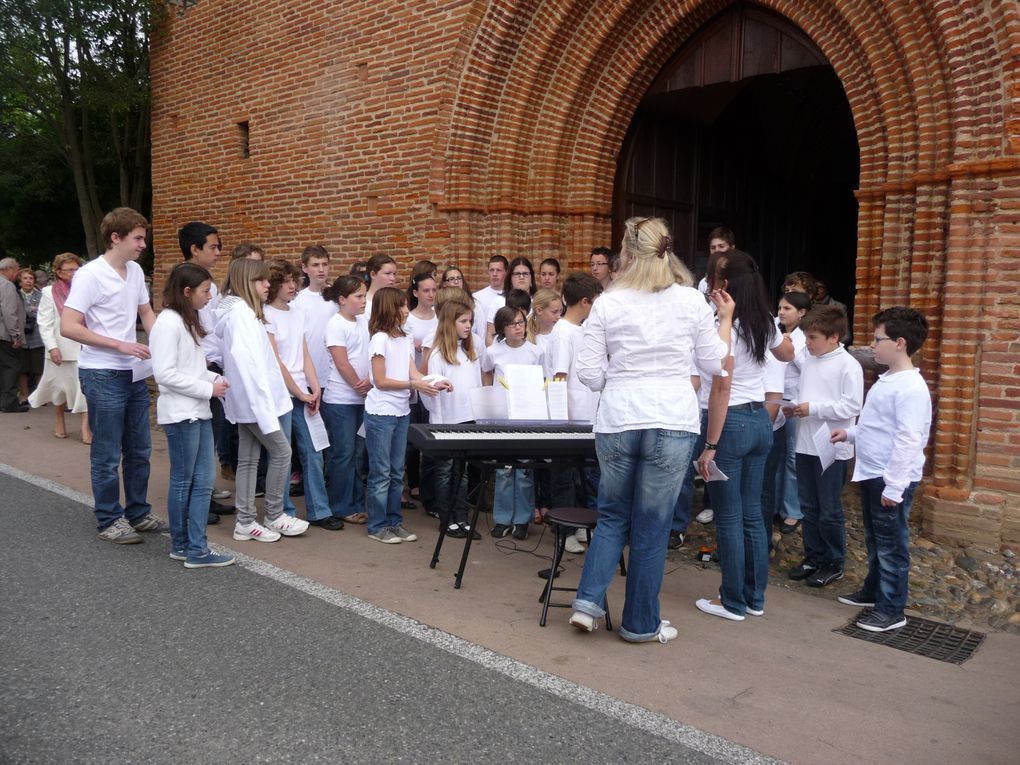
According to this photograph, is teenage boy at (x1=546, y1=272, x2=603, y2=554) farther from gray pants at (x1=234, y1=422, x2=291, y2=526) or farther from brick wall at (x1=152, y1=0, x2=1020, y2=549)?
brick wall at (x1=152, y1=0, x2=1020, y2=549)

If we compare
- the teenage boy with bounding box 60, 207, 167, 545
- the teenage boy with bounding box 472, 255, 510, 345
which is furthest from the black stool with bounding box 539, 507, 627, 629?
the teenage boy with bounding box 472, 255, 510, 345

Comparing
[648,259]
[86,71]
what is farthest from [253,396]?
[86,71]

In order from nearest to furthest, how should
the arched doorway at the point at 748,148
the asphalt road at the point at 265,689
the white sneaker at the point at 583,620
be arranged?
the asphalt road at the point at 265,689
the white sneaker at the point at 583,620
the arched doorway at the point at 748,148

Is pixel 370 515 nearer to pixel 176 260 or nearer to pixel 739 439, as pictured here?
pixel 739 439

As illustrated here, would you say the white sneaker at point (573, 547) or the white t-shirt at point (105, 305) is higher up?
the white t-shirt at point (105, 305)

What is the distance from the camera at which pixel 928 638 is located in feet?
15.4

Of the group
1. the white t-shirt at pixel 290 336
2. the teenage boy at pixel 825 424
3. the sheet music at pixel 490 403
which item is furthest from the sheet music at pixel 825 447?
the white t-shirt at pixel 290 336

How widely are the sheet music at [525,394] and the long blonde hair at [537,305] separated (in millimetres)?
898

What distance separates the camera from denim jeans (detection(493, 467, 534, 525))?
6.21 m

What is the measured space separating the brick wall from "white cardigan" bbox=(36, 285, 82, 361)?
3096 millimetres

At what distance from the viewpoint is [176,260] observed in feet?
45.7

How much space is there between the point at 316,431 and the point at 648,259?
316cm

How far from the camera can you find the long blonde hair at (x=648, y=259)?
4.11 metres

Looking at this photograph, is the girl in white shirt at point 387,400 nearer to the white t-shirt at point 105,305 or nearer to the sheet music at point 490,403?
the sheet music at point 490,403
